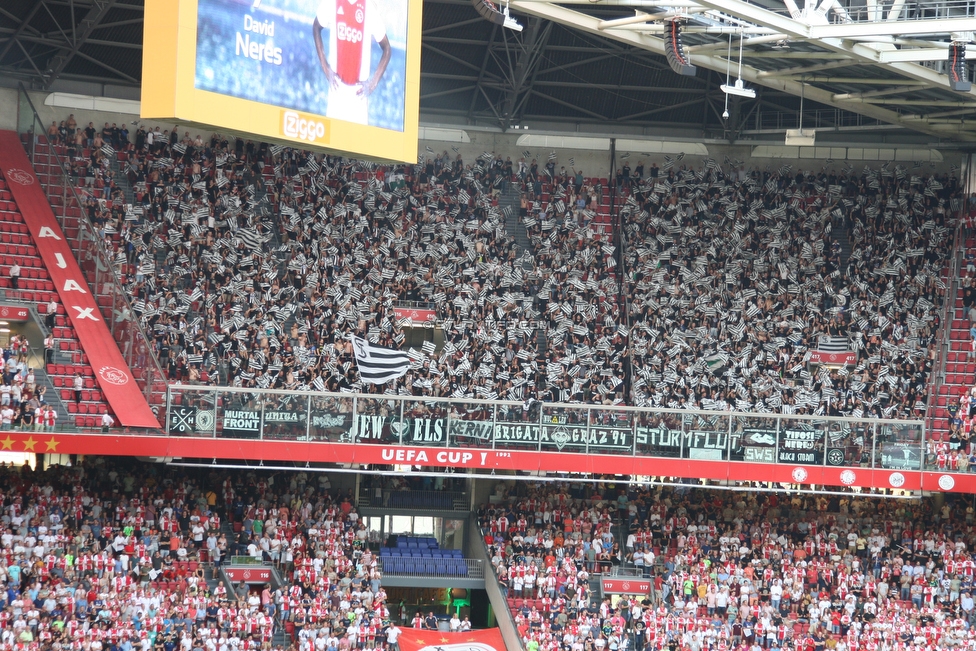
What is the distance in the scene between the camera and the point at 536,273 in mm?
37969

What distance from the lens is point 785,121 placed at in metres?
40.7

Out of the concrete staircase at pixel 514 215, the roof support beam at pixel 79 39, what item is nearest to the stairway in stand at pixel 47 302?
the roof support beam at pixel 79 39

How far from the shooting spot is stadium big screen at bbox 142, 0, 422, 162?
2273 centimetres

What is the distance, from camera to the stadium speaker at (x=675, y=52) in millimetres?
25812

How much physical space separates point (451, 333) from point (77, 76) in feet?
42.8

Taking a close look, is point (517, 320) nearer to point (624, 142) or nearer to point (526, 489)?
point (526, 489)

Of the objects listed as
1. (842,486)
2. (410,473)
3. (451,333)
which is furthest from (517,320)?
(842,486)

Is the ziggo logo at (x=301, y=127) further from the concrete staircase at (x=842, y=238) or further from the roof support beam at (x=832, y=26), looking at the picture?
the concrete staircase at (x=842, y=238)

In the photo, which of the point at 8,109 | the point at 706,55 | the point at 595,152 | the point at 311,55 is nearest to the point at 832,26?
the point at 706,55

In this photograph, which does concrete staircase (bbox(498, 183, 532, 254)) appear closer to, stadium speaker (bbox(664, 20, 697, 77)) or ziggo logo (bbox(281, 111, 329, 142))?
stadium speaker (bbox(664, 20, 697, 77))

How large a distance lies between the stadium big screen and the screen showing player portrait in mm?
19

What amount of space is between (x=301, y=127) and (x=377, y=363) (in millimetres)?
9471

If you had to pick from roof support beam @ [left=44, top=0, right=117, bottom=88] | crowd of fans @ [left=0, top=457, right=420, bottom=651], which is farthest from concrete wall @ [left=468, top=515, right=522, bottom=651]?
roof support beam @ [left=44, top=0, right=117, bottom=88]

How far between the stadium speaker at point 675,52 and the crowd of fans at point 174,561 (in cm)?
1324
